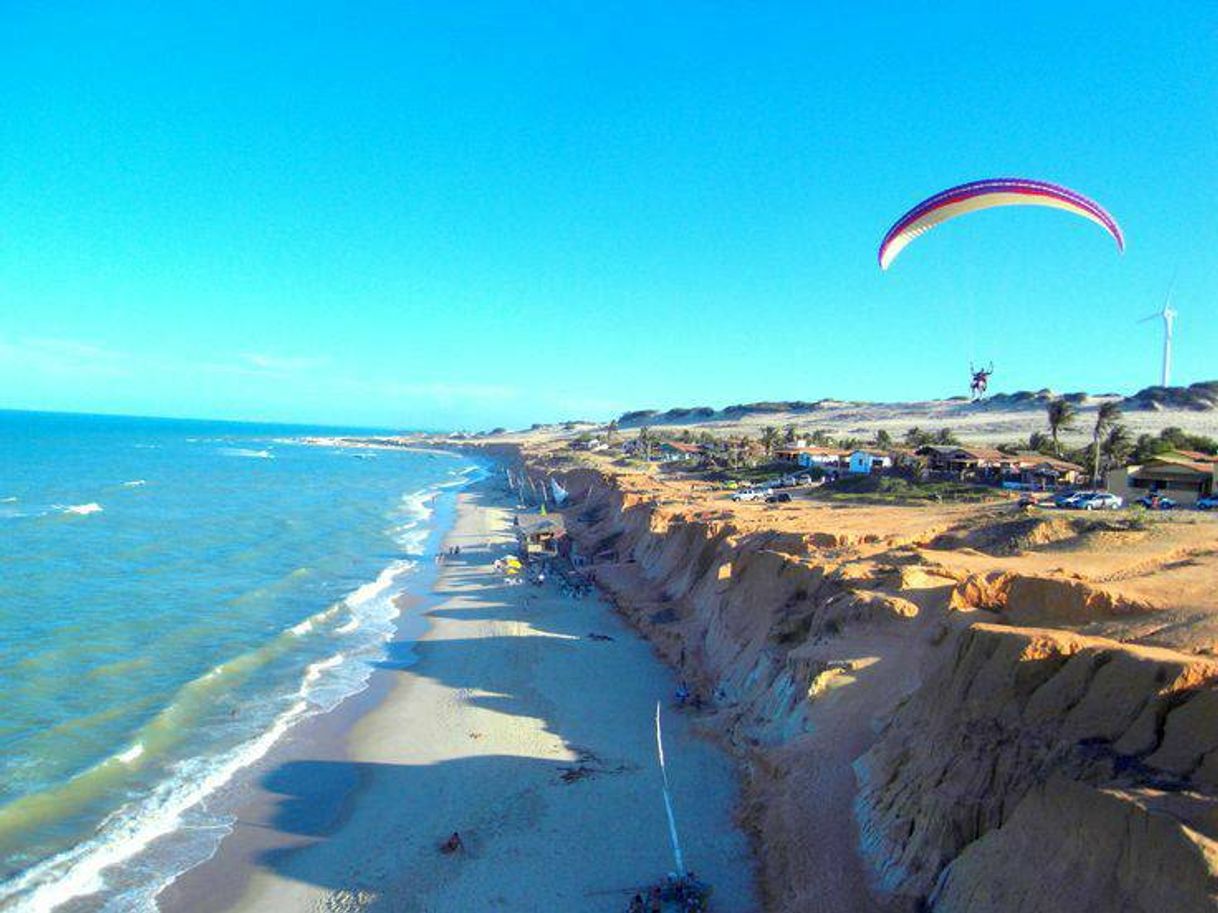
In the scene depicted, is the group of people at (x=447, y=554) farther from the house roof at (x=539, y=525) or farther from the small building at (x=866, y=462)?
the small building at (x=866, y=462)

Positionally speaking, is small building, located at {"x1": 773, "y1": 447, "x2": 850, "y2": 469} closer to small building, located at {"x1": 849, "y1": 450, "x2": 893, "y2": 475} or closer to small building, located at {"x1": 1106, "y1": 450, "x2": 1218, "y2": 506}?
small building, located at {"x1": 849, "y1": 450, "x2": 893, "y2": 475}

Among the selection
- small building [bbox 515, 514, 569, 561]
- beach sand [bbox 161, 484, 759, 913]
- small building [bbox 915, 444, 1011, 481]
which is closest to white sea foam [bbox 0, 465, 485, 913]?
beach sand [bbox 161, 484, 759, 913]

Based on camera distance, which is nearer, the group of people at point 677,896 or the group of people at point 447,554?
the group of people at point 677,896

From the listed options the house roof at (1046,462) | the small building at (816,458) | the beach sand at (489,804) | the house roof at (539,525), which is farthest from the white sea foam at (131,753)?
the small building at (816,458)

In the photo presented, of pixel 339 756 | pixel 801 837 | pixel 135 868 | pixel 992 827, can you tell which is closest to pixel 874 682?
pixel 801 837

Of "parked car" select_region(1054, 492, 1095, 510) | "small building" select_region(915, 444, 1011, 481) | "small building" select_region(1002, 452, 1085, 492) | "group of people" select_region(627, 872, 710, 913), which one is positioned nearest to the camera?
"group of people" select_region(627, 872, 710, 913)

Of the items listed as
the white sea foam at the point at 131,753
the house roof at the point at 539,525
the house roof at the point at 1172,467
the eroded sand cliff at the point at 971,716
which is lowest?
the white sea foam at the point at 131,753
